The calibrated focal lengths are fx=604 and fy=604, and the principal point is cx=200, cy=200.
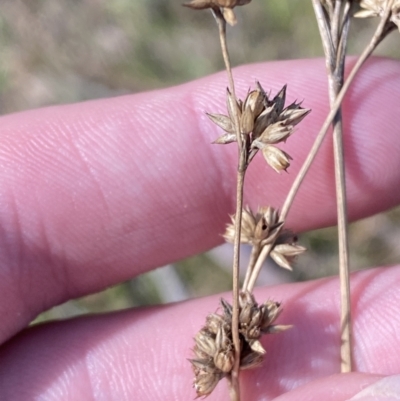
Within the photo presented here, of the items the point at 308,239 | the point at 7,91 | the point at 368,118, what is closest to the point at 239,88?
the point at 368,118

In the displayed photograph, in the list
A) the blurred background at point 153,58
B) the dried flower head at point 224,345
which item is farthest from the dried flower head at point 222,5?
the blurred background at point 153,58

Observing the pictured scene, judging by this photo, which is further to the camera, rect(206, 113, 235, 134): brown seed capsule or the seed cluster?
the seed cluster

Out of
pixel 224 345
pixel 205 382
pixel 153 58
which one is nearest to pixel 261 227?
pixel 224 345

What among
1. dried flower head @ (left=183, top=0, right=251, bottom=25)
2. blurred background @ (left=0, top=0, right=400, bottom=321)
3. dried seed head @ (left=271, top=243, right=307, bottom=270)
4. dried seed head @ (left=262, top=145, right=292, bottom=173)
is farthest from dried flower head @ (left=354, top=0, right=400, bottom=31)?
blurred background @ (left=0, top=0, right=400, bottom=321)

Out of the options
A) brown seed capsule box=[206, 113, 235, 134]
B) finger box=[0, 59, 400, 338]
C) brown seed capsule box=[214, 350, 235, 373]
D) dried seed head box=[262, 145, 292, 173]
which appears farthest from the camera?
finger box=[0, 59, 400, 338]

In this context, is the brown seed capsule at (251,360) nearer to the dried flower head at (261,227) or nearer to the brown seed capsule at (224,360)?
the brown seed capsule at (224,360)

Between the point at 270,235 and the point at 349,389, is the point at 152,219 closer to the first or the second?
the point at 270,235

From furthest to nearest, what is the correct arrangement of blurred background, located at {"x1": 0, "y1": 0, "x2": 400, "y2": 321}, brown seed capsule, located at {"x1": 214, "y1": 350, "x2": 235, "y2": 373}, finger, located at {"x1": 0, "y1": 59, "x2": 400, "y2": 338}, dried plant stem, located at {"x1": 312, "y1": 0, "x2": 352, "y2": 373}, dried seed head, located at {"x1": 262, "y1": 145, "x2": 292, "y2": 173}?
1. blurred background, located at {"x1": 0, "y1": 0, "x2": 400, "y2": 321}
2. finger, located at {"x1": 0, "y1": 59, "x2": 400, "y2": 338}
3. dried plant stem, located at {"x1": 312, "y1": 0, "x2": 352, "y2": 373}
4. brown seed capsule, located at {"x1": 214, "y1": 350, "x2": 235, "y2": 373}
5. dried seed head, located at {"x1": 262, "y1": 145, "x2": 292, "y2": 173}

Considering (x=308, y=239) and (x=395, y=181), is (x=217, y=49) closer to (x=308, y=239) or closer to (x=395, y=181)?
(x=308, y=239)

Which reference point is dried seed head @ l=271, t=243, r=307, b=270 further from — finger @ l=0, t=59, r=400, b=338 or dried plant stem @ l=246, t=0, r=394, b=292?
finger @ l=0, t=59, r=400, b=338
